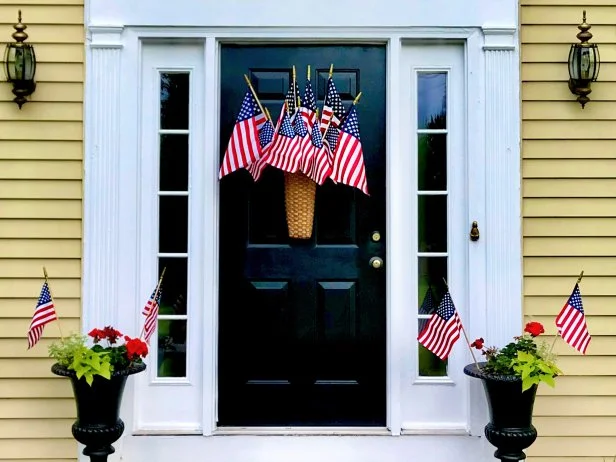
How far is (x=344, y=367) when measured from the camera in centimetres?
303

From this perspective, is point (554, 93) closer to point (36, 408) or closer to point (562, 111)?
point (562, 111)

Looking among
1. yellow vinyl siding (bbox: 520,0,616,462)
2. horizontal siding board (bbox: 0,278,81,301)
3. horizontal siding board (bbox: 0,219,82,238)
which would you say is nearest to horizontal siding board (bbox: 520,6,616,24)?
yellow vinyl siding (bbox: 520,0,616,462)

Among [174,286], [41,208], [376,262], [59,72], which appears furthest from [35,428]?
[376,262]

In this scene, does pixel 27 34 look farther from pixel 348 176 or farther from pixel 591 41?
pixel 591 41

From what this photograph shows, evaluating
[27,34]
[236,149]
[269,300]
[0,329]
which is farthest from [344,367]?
[27,34]

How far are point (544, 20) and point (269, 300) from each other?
6.30 ft

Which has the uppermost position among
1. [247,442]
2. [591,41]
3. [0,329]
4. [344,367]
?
[591,41]

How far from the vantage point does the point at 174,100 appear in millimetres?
3049

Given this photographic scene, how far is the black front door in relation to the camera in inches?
119

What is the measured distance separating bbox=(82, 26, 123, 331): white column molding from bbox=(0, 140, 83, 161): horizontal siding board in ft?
0.23

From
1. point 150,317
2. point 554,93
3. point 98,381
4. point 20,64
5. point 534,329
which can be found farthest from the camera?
point 554,93

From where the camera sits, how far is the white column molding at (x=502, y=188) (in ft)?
9.60

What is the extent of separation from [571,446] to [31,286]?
2699 millimetres

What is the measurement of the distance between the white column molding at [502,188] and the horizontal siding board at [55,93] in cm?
198
